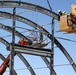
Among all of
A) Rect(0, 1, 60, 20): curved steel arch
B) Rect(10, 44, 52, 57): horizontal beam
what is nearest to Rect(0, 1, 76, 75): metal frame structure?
Rect(0, 1, 60, 20): curved steel arch

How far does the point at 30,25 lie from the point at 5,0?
5536 mm

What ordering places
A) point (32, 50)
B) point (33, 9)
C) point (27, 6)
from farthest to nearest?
1. point (33, 9)
2. point (27, 6)
3. point (32, 50)

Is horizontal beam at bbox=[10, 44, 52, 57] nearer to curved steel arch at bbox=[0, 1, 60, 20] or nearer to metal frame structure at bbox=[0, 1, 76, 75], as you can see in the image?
A: metal frame structure at bbox=[0, 1, 76, 75]

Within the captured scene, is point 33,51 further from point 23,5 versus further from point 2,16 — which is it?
point 2,16

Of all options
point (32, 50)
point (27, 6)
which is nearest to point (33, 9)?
point (27, 6)

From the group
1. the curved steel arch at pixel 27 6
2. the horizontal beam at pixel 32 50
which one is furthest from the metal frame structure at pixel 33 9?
the horizontal beam at pixel 32 50

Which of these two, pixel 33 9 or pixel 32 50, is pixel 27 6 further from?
pixel 32 50

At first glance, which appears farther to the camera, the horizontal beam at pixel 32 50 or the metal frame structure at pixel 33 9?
the metal frame structure at pixel 33 9

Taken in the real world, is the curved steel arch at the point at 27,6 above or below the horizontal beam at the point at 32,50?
above

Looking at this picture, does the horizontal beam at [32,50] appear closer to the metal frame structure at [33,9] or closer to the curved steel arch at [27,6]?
the metal frame structure at [33,9]

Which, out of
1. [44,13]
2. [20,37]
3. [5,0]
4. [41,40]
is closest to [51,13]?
[44,13]

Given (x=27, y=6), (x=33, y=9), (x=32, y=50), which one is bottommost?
(x=32, y=50)

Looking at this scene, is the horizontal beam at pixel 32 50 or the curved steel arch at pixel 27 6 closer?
the horizontal beam at pixel 32 50

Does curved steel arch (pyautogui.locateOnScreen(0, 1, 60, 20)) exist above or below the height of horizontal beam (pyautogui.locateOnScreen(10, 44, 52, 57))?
above
